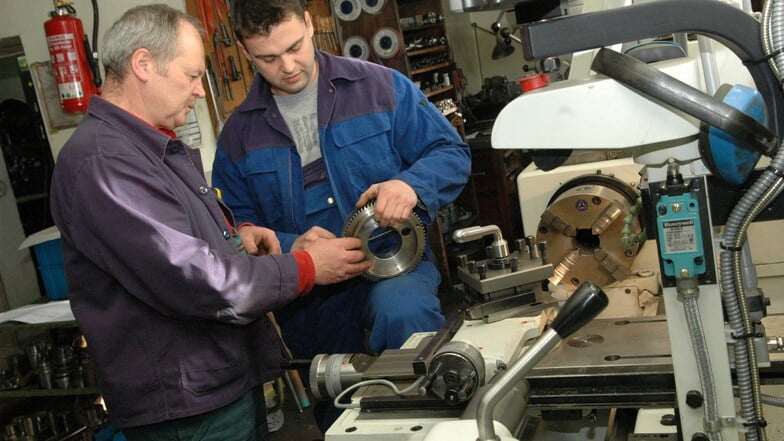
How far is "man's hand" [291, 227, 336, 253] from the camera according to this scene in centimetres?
193

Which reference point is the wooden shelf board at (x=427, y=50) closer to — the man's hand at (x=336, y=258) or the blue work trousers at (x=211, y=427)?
the man's hand at (x=336, y=258)

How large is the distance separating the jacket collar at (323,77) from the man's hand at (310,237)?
16.1 inches

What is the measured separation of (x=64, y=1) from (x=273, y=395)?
1.81 m

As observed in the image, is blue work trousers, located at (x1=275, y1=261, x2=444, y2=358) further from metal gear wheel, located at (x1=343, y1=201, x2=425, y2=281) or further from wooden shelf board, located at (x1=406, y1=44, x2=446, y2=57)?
wooden shelf board, located at (x1=406, y1=44, x2=446, y2=57)

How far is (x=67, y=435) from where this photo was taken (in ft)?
10.5

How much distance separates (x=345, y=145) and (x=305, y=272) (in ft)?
1.56

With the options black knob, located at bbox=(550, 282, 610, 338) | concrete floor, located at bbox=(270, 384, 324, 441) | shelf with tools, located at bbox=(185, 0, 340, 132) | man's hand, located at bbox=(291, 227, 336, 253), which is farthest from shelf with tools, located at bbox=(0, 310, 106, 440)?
black knob, located at bbox=(550, 282, 610, 338)

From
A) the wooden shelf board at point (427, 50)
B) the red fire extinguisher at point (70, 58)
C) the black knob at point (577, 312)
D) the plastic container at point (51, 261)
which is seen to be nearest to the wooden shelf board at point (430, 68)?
the wooden shelf board at point (427, 50)

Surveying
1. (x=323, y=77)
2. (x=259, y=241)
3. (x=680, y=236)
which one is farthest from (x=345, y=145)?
(x=680, y=236)

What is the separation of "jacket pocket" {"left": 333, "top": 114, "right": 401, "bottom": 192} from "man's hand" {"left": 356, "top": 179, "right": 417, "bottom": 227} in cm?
17

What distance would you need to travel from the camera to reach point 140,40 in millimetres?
1597

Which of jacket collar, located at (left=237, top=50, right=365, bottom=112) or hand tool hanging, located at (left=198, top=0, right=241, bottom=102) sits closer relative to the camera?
jacket collar, located at (left=237, top=50, right=365, bottom=112)

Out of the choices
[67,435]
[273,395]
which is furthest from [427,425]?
[67,435]

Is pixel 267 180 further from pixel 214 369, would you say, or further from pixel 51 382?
pixel 51 382
